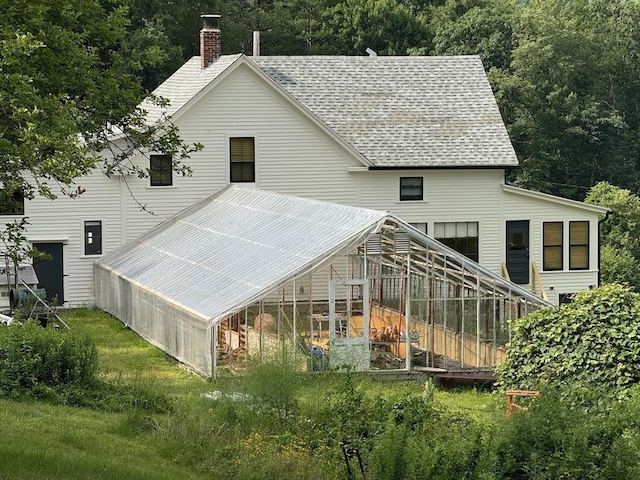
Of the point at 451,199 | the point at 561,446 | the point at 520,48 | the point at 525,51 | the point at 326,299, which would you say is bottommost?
the point at 326,299

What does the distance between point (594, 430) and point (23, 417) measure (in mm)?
6435

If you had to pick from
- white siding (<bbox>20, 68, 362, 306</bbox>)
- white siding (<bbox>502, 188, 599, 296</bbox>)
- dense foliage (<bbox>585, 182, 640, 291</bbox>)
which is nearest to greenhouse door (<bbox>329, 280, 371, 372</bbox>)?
white siding (<bbox>20, 68, 362, 306</bbox>)

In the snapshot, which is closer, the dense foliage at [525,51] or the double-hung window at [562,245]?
the double-hung window at [562,245]

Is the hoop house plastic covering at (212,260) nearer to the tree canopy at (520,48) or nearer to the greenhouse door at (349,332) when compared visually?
the greenhouse door at (349,332)

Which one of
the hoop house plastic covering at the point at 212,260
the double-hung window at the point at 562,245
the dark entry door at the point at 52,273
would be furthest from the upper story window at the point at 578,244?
the dark entry door at the point at 52,273

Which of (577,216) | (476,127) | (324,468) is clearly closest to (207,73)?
(476,127)

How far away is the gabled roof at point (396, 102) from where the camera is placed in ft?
122

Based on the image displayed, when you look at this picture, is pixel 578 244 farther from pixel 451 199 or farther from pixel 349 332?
pixel 349 332

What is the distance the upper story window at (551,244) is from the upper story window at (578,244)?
318 millimetres

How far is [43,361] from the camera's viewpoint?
17875 mm

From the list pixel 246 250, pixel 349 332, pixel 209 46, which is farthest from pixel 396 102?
pixel 349 332

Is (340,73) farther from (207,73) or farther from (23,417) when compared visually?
(23,417)

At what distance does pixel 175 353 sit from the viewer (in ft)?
85.7

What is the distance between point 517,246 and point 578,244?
5.92ft
